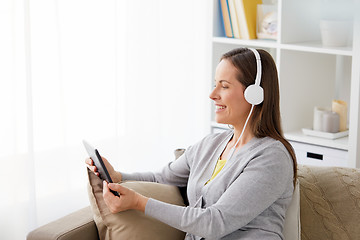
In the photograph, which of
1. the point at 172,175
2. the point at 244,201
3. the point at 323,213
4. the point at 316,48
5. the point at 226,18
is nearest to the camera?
the point at 244,201

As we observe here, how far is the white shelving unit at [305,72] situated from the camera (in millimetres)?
2783

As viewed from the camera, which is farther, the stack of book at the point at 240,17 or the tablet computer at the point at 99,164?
the stack of book at the point at 240,17

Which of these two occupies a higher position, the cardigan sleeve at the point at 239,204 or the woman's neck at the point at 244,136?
the woman's neck at the point at 244,136

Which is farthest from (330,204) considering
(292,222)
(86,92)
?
(86,92)

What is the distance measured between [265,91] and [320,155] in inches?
42.4

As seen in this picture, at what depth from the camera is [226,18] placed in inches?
124

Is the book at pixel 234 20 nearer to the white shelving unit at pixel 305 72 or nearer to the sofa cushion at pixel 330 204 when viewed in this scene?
the white shelving unit at pixel 305 72

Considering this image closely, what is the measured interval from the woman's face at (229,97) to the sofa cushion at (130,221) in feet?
1.08

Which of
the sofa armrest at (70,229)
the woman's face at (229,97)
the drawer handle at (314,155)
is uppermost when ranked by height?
the woman's face at (229,97)

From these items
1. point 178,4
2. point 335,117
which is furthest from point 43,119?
point 335,117

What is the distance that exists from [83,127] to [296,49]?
1046 mm

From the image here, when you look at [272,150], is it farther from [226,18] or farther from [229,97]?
[226,18]

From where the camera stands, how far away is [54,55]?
266 centimetres

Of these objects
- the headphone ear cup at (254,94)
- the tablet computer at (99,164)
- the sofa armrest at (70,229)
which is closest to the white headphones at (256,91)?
the headphone ear cup at (254,94)
